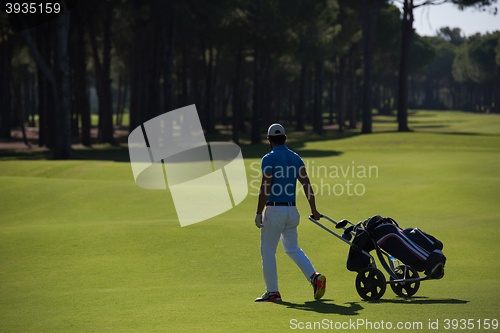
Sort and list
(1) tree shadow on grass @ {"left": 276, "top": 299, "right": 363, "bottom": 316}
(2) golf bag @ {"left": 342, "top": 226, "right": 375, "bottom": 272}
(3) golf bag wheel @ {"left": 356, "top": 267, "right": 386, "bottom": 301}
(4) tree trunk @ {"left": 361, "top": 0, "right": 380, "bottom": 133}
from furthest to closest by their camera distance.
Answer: (4) tree trunk @ {"left": 361, "top": 0, "right": 380, "bottom": 133} → (2) golf bag @ {"left": 342, "top": 226, "right": 375, "bottom": 272} → (3) golf bag wheel @ {"left": 356, "top": 267, "right": 386, "bottom": 301} → (1) tree shadow on grass @ {"left": 276, "top": 299, "right": 363, "bottom": 316}

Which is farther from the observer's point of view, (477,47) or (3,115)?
(477,47)

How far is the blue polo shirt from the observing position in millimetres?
6410

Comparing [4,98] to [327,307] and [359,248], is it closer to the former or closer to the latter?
[359,248]

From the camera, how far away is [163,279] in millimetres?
8773

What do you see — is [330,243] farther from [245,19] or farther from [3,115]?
[3,115]

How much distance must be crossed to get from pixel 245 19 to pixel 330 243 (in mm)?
31564

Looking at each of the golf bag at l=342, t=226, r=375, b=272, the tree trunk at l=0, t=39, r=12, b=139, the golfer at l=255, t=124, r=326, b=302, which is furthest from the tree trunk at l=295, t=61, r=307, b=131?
the golfer at l=255, t=124, r=326, b=302

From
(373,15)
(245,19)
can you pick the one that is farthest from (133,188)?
(373,15)

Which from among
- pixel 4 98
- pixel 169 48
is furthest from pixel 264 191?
pixel 4 98

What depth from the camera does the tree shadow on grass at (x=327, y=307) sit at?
5751 millimetres

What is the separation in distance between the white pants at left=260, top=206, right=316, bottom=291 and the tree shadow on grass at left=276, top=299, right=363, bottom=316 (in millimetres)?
369

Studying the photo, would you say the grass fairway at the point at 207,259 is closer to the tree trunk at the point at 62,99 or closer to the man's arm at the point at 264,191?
the man's arm at the point at 264,191

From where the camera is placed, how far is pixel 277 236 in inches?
258

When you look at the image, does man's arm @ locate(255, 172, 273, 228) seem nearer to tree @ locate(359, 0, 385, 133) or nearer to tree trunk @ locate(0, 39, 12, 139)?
tree trunk @ locate(0, 39, 12, 139)
